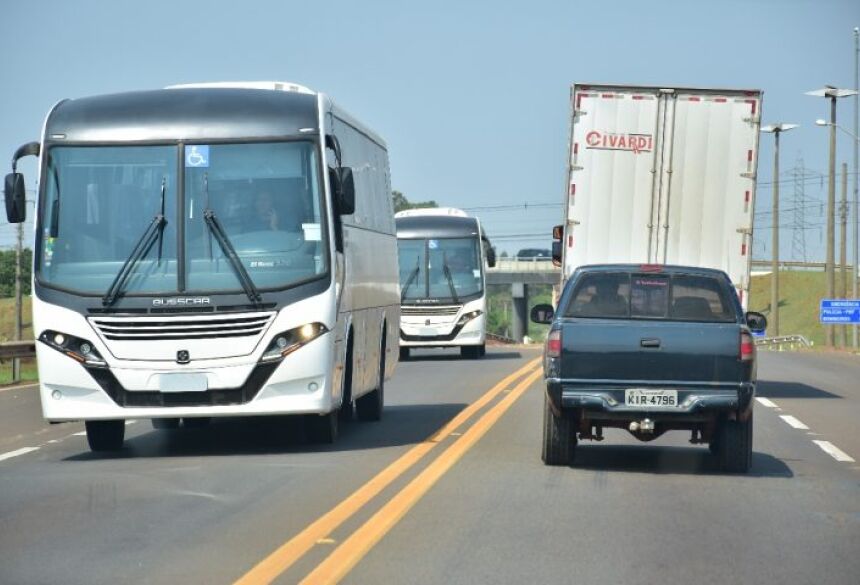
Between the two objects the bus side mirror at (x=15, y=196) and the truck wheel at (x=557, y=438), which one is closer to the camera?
the truck wheel at (x=557, y=438)

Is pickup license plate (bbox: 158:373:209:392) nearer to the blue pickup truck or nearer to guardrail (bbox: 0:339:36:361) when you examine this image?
the blue pickup truck

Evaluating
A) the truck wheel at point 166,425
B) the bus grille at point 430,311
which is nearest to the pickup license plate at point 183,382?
the truck wheel at point 166,425

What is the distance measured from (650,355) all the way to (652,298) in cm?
83

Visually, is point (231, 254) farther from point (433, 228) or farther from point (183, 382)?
point (433, 228)

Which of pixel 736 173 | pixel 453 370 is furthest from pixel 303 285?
pixel 453 370

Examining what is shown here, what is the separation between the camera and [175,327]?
47.2 ft

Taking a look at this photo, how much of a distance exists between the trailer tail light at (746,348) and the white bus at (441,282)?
973 inches

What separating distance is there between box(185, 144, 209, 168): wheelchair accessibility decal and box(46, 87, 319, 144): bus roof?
0.23 ft

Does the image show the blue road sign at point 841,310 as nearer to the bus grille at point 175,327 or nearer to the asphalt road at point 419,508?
the asphalt road at point 419,508

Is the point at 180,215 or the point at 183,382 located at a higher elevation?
the point at 180,215

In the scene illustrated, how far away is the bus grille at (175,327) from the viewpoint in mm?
14359

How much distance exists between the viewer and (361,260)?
669 inches

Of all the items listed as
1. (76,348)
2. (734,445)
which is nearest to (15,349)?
(76,348)

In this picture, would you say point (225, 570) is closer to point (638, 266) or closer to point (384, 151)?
point (638, 266)
